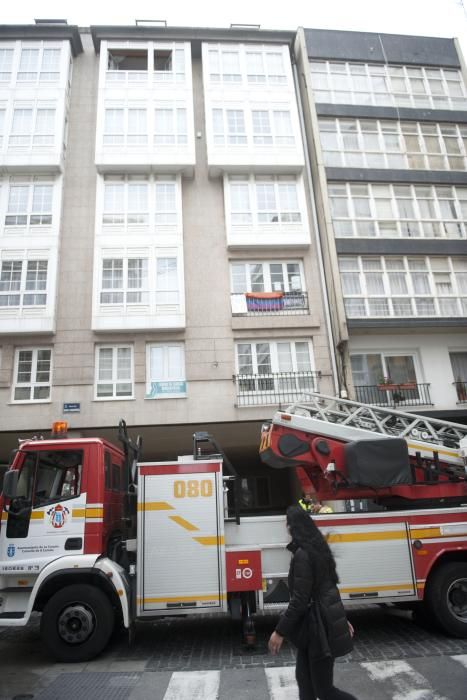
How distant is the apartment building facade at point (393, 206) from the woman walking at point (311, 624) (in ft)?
45.1

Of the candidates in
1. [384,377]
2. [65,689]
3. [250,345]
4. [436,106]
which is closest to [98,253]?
[250,345]

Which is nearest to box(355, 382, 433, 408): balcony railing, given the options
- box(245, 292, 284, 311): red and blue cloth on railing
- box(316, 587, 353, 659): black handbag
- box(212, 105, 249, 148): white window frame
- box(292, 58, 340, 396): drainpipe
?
box(292, 58, 340, 396): drainpipe

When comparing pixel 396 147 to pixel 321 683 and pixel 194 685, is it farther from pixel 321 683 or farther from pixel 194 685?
pixel 321 683

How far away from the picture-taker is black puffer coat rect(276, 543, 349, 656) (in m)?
3.81

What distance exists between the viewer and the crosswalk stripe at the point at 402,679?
5.12 meters

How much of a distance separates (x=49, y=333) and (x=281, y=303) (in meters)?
8.83

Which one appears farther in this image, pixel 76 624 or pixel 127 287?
pixel 127 287

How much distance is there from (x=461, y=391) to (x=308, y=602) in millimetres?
17084

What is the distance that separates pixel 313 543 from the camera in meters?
4.07

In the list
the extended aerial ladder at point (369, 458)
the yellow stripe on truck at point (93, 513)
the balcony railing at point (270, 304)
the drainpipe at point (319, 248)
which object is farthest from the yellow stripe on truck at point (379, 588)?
the balcony railing at point (270, 304)

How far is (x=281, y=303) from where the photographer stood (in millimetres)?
18594

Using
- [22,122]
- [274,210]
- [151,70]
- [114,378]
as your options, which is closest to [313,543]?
[114,378]

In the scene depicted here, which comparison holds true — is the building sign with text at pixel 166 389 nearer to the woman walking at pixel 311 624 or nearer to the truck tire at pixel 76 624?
the truck tire at pixel 76 624

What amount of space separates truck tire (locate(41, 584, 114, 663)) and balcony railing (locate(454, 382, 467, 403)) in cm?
1612
